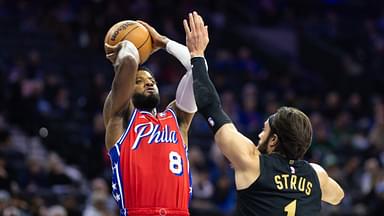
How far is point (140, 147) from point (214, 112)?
1.00 metres

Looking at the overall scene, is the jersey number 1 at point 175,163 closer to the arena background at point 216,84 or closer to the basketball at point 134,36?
the basketball at point 134,36

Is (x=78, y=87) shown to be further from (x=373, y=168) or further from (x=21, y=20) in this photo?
(x=373, y=168)

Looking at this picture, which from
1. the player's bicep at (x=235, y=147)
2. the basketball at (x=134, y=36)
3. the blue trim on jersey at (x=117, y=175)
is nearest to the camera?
the player's bicep at (x=235, y=147)

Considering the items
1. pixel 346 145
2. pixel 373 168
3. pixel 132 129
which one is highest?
pixel 346 145

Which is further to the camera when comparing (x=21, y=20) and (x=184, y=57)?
(x=21, y=20)

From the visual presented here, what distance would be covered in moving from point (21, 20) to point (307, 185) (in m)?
16.2

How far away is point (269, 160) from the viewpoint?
586 cm

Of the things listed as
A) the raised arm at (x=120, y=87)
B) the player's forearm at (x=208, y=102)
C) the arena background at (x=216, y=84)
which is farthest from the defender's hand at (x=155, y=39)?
the arena background at (x=216, y=84)

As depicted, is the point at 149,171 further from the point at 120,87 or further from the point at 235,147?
the point at 235,147

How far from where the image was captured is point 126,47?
21.5ft

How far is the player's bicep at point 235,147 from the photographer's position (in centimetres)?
571

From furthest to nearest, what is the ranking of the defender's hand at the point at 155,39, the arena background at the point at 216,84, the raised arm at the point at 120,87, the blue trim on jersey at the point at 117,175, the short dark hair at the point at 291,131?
the arena background at the point at 216,84, the defender's hand at the point at 155,39, the blue trim on jersey at the point at 117,175, the raised arm at the point at 120,87, the short dark hair at the point at 291,131

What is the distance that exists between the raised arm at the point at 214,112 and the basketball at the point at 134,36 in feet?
2.19

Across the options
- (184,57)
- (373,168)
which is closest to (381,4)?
(373,168)
